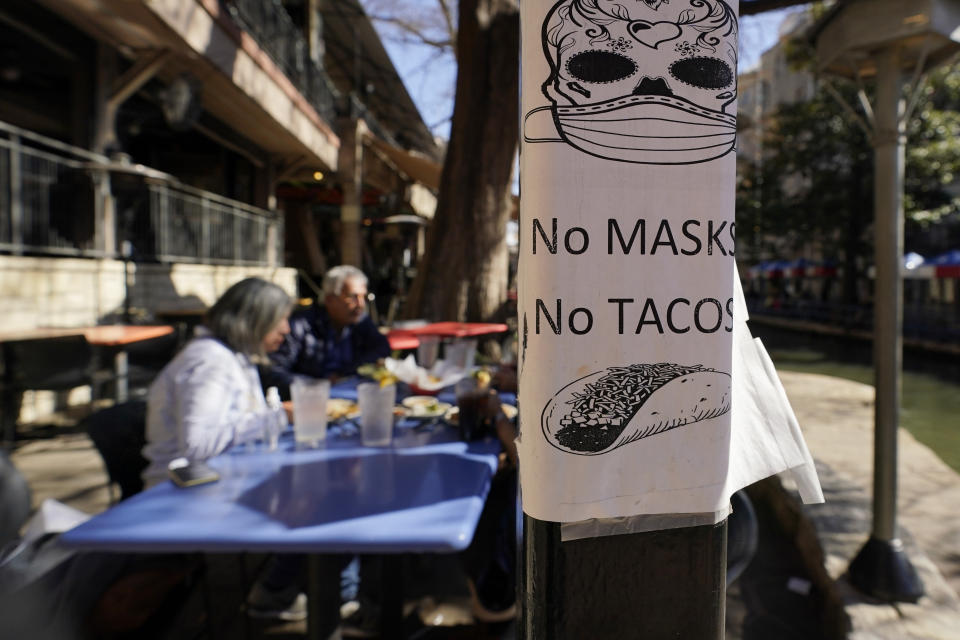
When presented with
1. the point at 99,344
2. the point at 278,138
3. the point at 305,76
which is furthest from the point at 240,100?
the point at 99,344

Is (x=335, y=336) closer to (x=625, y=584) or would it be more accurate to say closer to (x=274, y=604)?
(x=274, y=604)

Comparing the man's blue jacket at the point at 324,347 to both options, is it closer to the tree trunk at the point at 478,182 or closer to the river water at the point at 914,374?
the tree trunk at the point at 478,182

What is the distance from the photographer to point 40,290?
20.2ft

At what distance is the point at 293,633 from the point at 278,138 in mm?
11056

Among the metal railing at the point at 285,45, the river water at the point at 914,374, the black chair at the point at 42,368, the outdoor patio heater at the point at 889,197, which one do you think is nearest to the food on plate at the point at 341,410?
the outdoor patio heater at the point at 889,197

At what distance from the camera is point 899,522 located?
3.58 metres

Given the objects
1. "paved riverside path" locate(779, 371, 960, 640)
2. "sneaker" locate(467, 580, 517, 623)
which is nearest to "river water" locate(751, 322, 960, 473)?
"paved riverside path" locate(779, 371, 960, 640)

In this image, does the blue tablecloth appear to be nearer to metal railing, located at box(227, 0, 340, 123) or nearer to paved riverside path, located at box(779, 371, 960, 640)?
paved riverside path, located at box(779, 371, 960, 640)

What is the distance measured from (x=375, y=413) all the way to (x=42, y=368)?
15.0ft

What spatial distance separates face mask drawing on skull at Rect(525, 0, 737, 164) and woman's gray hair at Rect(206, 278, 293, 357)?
2.25 m

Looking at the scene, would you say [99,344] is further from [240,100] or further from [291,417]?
[240,100]

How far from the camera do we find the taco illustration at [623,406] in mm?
760

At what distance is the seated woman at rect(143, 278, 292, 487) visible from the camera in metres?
2.29

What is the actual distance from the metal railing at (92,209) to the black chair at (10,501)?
16.6ft
